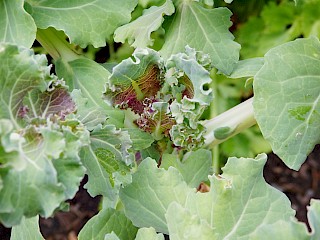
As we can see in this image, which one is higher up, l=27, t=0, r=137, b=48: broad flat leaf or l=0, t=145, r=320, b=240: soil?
l=27, t=0, r=137, b=48: broad flat leaf

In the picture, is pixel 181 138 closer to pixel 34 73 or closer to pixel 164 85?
pixel 164 85

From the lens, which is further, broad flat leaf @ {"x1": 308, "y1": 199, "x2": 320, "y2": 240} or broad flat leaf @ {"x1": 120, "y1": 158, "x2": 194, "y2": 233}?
broad flat leaf @ {"x1": 120, "y1": 158, "x2": 194, "y2": 233}

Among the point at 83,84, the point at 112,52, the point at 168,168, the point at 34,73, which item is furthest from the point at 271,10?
the point at 34,73

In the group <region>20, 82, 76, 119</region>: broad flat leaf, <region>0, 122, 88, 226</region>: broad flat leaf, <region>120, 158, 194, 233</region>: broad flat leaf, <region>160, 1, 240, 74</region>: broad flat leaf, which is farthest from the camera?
<region>160, 1, 240, 74</region>: broad flat leaf

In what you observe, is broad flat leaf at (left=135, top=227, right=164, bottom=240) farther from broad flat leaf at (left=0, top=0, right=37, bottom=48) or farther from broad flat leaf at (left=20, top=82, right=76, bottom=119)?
broad flat leaf at (left=0, top=0, right=37, bottom=48)

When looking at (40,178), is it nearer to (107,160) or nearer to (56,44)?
(107,160)

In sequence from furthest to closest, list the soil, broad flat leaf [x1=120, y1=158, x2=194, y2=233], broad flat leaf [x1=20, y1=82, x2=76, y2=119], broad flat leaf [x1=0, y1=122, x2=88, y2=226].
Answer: the soil, broad flat leaf [x1=120, y1=158, x2=194, y2=233], broad flat leaf [x1=20, y1=82, x2=76, y2=119], broad flat leaf [x1=0, y1=122, x2=88, y2=226]

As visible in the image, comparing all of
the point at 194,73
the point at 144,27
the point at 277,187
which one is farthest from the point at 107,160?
the point at 277,187

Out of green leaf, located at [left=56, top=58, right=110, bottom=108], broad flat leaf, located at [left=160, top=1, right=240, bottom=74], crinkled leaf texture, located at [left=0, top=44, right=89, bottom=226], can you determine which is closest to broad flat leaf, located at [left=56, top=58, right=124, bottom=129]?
green leaf, located at [left=56, top=58, right=110, bottom=108]
